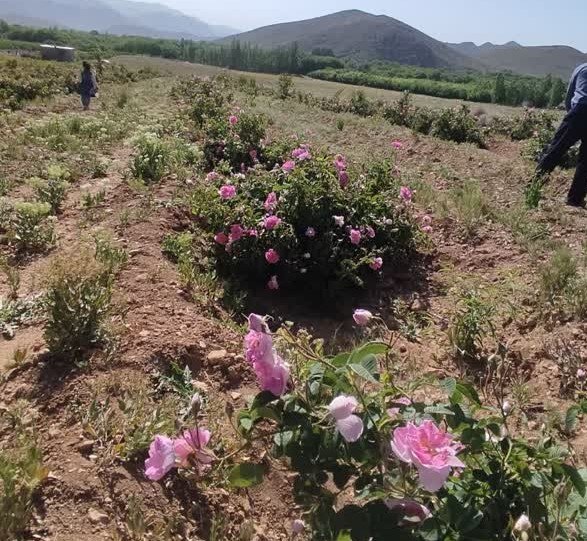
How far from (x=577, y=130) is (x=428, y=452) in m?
5.62

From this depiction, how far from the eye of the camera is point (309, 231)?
4270 millimetres


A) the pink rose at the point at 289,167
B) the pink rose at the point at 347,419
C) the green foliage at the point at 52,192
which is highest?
the pink rose at the point at 347,419

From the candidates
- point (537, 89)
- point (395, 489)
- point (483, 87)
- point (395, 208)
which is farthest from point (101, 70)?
point (483, 87)

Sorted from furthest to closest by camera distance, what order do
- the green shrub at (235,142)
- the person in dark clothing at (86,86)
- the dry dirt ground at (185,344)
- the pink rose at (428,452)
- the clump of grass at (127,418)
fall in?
the person in dark clothing at (86,86), the green shrub at (235,142), the clump of grass at (127,418), the dry dirt ground at (185,344), the pink rose at (428,452)

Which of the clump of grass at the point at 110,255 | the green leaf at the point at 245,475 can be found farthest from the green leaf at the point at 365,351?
the clump of grass at the point at 110,255

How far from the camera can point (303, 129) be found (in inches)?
409

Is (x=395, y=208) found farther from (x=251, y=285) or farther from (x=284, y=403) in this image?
(x=284, y=403)

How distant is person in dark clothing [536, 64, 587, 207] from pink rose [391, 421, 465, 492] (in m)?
5.46

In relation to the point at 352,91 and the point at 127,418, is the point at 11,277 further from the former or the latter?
the point at 352,91

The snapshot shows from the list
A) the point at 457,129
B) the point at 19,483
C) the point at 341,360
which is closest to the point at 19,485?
the point at 19,483

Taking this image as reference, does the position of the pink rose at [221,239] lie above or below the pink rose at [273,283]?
above

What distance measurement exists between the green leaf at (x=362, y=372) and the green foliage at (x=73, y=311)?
6.48 ft

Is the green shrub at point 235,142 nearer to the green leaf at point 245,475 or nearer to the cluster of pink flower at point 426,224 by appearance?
the cluster of pink flower at point 426,224

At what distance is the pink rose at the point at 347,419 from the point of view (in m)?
1.27
